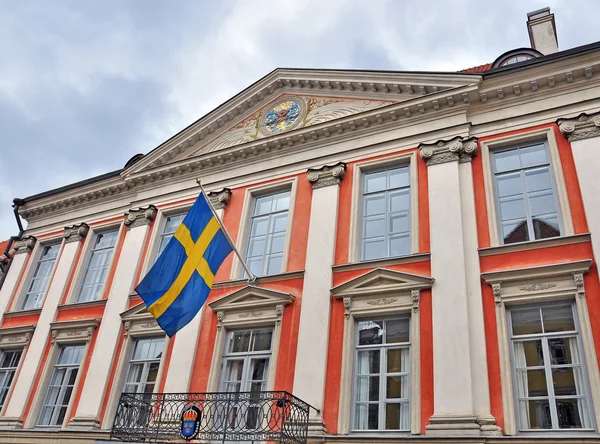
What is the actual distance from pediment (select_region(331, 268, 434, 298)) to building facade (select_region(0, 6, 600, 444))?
0.03m

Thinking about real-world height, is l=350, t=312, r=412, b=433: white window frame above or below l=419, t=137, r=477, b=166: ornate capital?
below

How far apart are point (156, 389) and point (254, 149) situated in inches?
243

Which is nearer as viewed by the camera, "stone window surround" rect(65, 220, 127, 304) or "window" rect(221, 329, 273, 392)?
"window" rect(221, 329, 273, 392)

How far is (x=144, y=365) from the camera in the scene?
480 inches

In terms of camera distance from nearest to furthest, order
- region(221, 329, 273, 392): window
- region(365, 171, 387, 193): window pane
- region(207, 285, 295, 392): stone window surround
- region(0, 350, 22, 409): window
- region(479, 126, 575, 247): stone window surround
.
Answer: region(479, 126, 575, 247): stone window surround
region(221, 329, 273, 392): window
region(207, 285, 295, 392): stone window surround
region(365, 171, 387, 193): window pane
region(0, 350, 22, 409): window

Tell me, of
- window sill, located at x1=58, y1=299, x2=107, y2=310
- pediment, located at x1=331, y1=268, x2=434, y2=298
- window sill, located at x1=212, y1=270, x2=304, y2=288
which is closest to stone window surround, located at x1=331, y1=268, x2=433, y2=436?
pediment, located at x1=331, y1=268, x2=434, y2=298

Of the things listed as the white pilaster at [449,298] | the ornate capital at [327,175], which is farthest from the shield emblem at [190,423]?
the ornate capital at [327,175]

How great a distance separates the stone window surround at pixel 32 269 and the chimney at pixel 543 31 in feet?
47.2

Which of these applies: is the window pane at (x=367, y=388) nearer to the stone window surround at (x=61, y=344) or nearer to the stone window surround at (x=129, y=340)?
the stone window surround at (x=129, y=340)

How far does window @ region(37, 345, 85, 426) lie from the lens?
12789mm

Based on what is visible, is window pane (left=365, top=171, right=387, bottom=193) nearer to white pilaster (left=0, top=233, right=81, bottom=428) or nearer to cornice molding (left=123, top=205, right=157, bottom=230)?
cornice molding (left=123, top=205, right=157, bottom=230)

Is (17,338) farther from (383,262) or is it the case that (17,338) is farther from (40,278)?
(383,262)

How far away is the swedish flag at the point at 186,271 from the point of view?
9508 millimetres

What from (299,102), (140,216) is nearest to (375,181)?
(299,102)
